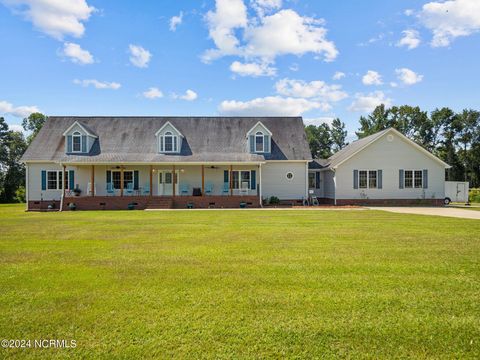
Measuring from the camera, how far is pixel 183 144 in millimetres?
27469

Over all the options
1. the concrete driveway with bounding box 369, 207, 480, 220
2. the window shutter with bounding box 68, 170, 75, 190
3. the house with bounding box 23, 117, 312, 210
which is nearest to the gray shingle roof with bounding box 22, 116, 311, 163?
the house with bounding box 23, 117, 312, 210

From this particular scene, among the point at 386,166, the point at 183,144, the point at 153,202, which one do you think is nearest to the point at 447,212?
the point at 386,166

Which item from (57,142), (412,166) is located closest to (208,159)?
(57,142)

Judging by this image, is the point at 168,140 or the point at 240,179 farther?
the point at 168,140

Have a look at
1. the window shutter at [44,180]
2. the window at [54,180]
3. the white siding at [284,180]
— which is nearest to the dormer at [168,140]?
the white siding at [284,180]

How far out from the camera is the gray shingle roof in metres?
25.8

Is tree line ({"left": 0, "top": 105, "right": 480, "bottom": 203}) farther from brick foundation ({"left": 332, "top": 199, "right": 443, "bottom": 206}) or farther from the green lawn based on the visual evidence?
the green lawn

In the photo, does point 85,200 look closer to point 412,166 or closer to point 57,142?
point 57,142

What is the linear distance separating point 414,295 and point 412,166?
23831 millimetres

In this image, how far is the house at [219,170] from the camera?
25.4 metres

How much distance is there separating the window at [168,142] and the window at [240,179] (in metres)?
5.06

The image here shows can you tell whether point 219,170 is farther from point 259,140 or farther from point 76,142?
point 76,142

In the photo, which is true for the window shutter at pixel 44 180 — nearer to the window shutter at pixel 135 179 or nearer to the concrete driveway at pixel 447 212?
the window shutter at pixel 135 179

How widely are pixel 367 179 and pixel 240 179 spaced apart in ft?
32.1
